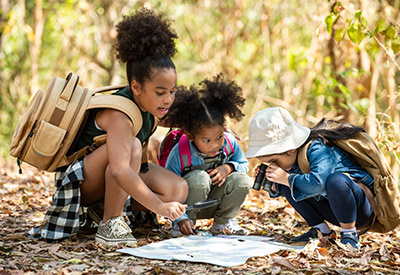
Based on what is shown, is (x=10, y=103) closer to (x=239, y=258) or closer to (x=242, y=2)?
(x=242, y=2)

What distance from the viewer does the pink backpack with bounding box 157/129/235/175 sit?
3.30 m

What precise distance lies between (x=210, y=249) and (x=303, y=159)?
76cm

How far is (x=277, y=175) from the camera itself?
287 centimetres

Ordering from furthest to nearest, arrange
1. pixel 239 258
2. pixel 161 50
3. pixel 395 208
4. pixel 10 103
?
1. pixel 10 103
2. pixel 161 50
3. pixel 395 208
4. pixel 239 258

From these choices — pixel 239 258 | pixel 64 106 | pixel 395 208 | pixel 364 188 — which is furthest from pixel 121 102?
pixel 395 208

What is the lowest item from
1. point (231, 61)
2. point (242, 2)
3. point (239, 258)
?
point (239, 258)

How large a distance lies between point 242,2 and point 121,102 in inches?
208

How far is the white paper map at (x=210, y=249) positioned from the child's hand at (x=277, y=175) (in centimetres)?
36

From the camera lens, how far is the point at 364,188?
2824 mm

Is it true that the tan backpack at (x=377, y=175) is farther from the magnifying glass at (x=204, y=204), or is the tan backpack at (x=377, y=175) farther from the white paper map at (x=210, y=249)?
the magnifying glass at (x=204, y=204)

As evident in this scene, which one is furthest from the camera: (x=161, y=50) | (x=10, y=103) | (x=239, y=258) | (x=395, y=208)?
(x=10, y=103)

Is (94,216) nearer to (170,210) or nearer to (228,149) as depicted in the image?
(170,210)

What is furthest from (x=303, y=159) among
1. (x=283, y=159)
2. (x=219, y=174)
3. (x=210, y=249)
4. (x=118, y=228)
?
(x=118, y=228)

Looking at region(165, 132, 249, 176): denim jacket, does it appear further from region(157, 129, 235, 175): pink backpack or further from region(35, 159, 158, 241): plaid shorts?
region(35, 159, 158, 241): plaid shorts
